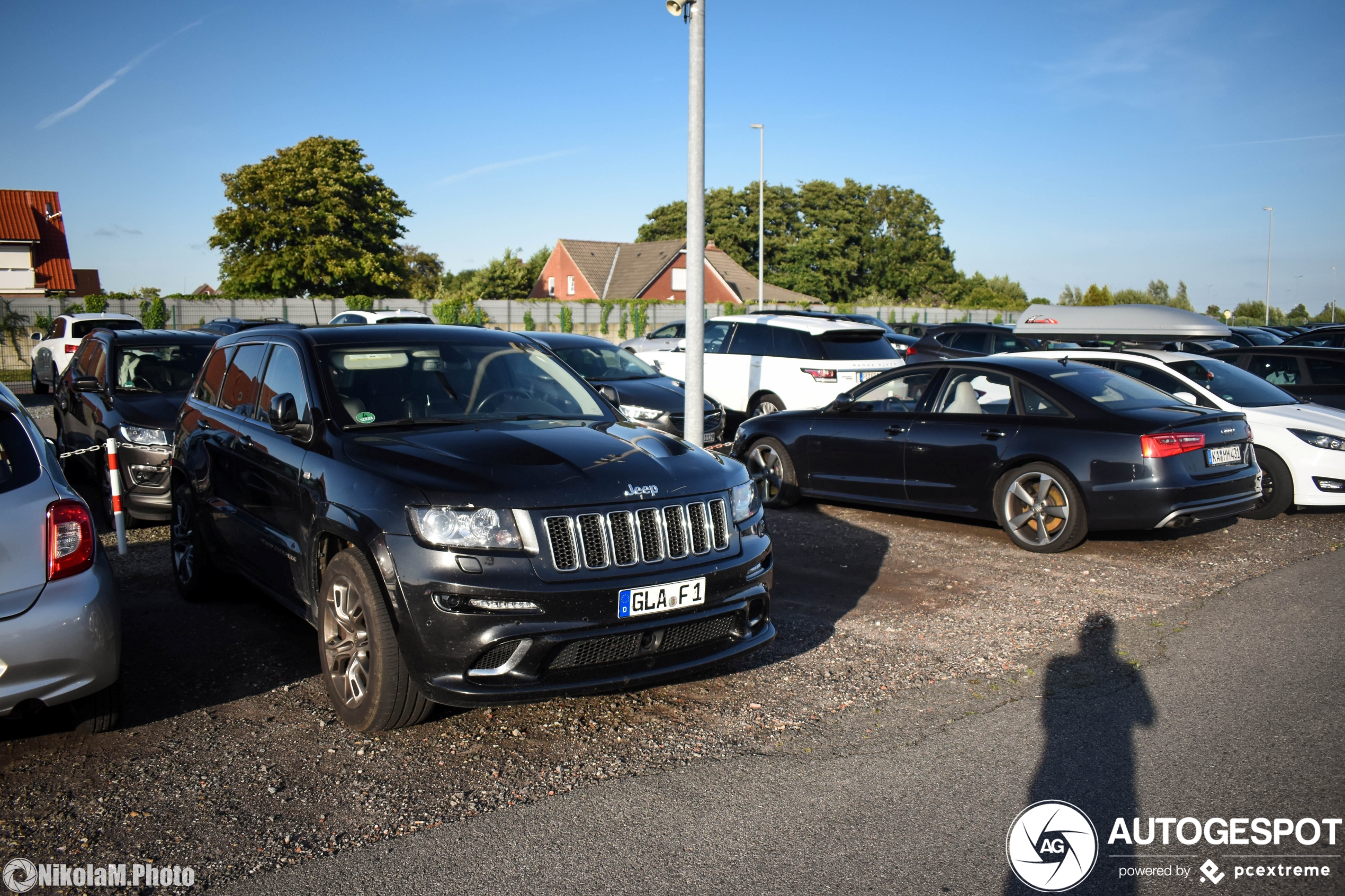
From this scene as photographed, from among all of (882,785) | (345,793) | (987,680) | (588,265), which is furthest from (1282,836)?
(588,265)

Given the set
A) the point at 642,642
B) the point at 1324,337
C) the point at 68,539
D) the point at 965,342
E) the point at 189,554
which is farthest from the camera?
the point at 965,342

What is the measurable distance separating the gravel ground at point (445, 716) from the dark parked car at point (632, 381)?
4.66 m

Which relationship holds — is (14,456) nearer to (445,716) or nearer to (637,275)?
(445,716)

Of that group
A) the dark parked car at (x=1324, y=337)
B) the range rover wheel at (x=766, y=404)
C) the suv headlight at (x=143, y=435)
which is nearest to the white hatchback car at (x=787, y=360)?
the range rover wheel at (x=766, y=404)

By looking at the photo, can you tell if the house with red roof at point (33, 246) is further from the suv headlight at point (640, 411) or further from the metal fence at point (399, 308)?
the suv headlight at point (640, 411)

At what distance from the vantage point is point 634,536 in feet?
13.4

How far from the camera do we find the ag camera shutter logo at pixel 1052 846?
3199 mm

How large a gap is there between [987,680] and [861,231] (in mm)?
81069

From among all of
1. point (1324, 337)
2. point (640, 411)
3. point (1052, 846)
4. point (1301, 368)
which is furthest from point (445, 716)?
point (1324, 337)

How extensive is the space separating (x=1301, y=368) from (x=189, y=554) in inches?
477

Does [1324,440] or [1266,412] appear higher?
[1266,412]

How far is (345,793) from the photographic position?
12.3 feet

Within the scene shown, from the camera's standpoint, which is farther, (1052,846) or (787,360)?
(787,360)

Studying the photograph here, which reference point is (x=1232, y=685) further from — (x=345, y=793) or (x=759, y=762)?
(x=345, y=793)
